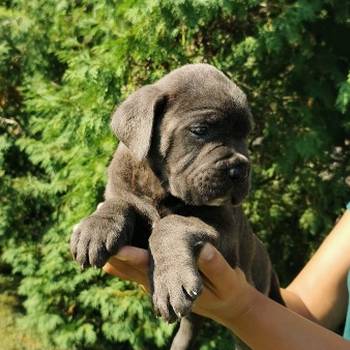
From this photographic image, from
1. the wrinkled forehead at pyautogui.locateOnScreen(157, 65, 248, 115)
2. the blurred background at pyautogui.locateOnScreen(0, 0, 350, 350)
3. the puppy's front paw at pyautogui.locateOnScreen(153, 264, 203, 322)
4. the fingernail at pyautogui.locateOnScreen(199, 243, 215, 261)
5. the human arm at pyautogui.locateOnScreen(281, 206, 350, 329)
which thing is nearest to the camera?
the puppy's front paw at pyautogui.locateOnScreen(153, 264, 203, 322)

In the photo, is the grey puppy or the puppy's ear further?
the puppy's ear

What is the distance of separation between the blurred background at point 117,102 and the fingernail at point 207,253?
2213 mm

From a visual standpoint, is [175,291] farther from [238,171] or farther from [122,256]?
[238,171]

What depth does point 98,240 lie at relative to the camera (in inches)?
98.4

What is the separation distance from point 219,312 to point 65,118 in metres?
2.59

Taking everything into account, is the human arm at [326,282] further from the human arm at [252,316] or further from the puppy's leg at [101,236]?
the puppy's leg at [101,236]

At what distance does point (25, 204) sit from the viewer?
6.20 m

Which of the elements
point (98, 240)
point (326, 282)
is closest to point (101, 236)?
point (98, 240)

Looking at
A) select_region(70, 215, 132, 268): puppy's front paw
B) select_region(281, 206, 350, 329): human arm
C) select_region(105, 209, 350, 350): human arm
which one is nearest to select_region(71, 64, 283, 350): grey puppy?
select_region(70, 215, 132, 268): puppy's front paw

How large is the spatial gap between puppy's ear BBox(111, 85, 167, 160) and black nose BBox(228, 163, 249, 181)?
367mm

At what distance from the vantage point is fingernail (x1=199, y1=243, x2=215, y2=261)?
2418 millimetres

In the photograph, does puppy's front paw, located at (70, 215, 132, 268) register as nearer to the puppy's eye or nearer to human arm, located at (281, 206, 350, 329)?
the puppy's eye

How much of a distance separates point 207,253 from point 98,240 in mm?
431

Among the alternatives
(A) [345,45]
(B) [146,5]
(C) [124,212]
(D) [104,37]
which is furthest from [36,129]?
(C) [124,212]
